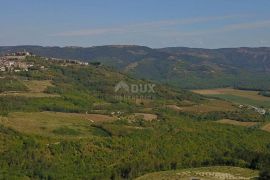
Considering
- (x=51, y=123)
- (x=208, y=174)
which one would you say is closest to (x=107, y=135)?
(x=51, y=123)

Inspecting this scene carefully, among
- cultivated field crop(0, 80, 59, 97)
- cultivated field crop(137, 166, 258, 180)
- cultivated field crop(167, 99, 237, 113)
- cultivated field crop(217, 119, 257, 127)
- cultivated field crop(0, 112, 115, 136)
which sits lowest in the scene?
cultivated field crop(137, 166, 258, 180)

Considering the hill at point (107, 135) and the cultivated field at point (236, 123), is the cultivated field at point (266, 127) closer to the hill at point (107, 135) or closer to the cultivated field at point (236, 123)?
the hill at point (107, 135)

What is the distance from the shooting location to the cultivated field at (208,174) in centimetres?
9725

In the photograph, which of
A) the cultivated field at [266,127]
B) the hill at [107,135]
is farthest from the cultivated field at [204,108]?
the cultivated field at [266,127]

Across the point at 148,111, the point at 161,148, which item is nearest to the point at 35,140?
the point at 161,148

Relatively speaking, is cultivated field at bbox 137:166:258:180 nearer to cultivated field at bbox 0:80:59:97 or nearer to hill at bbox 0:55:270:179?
hill at bbox 0:55:270:179

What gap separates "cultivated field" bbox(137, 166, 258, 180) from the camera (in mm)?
97250

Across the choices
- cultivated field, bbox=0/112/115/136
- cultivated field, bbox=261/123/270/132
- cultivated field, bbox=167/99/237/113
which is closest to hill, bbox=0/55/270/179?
cultivated field, bbox=0/112/115/136

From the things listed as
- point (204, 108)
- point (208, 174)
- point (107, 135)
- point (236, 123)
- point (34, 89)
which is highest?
point (34, 89)

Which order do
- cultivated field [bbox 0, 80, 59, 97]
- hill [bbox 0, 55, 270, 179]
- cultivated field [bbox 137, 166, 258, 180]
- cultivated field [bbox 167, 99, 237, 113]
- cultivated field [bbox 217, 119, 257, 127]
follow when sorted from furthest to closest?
1. cultivated field [bbox 167, 99, 237, 113]
2. cultivated field [bbox 0, 80, 59, 97]
3. cultivated field [bbox 217, 119, 257, 127]
4. hill [bbox 0, 55, 270, 179]
5. cultivated field [bbox 137, 166, 258, 180]

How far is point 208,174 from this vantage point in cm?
9950

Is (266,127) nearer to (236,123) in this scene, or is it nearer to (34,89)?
(236,123)

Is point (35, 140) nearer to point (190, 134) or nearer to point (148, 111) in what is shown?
point (190, 134)

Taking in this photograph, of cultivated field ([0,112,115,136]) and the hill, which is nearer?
the hill
